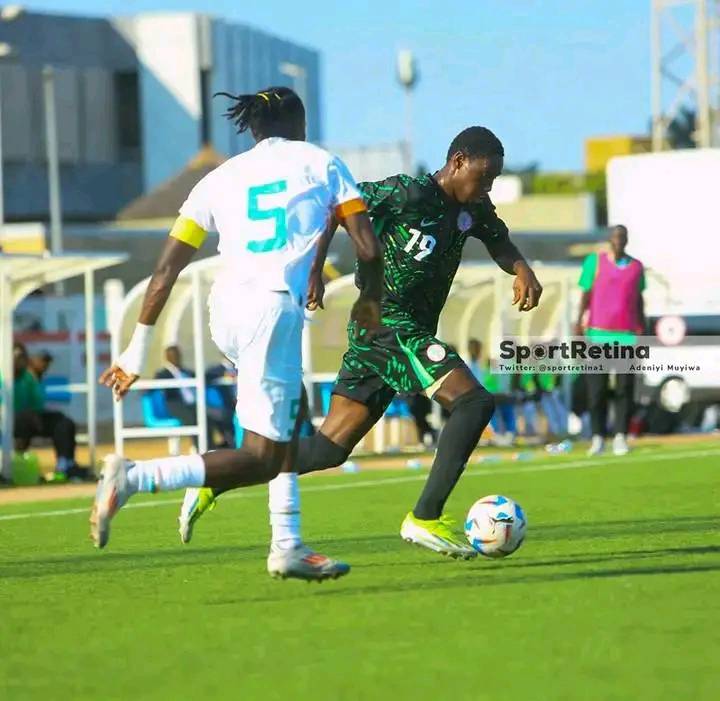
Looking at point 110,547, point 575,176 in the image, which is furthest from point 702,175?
point 575,176

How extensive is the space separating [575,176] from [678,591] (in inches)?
4193

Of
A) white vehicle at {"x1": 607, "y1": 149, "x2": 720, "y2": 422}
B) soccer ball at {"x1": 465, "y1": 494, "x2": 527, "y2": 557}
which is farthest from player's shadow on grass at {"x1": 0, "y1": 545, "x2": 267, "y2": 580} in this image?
white vehicle at {"x1": 607, "y1": 149, "x2": 720, "y2": 422}

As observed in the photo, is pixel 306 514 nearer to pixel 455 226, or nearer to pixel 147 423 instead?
pixel 455 226

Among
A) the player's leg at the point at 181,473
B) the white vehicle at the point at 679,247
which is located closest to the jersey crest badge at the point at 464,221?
the player's leg at the point at 181,473

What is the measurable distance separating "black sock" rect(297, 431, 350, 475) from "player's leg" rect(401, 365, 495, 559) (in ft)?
2.16

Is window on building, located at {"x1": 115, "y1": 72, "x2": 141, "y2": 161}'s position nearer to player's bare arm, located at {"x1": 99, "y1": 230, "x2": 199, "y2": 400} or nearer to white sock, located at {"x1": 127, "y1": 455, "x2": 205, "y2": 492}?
player's bare arm, located at {"x1": 99, "y1": 230, "x2": 199, "y2": 400}

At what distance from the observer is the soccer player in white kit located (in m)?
8.15

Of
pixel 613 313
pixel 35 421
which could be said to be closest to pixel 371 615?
pixel 613 313

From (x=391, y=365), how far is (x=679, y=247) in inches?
777

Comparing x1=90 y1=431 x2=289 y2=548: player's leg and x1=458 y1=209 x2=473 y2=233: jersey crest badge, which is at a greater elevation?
x1=458 y1=209 x2=473 y2=233: jersey crest badge

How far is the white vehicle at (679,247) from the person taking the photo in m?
28.6

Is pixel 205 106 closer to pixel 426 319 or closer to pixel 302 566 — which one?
pixel 426 319

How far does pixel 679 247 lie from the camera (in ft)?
→ 95.4

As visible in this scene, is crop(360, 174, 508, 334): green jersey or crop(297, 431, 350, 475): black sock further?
crop(297, 431, 350, 475): black sock
